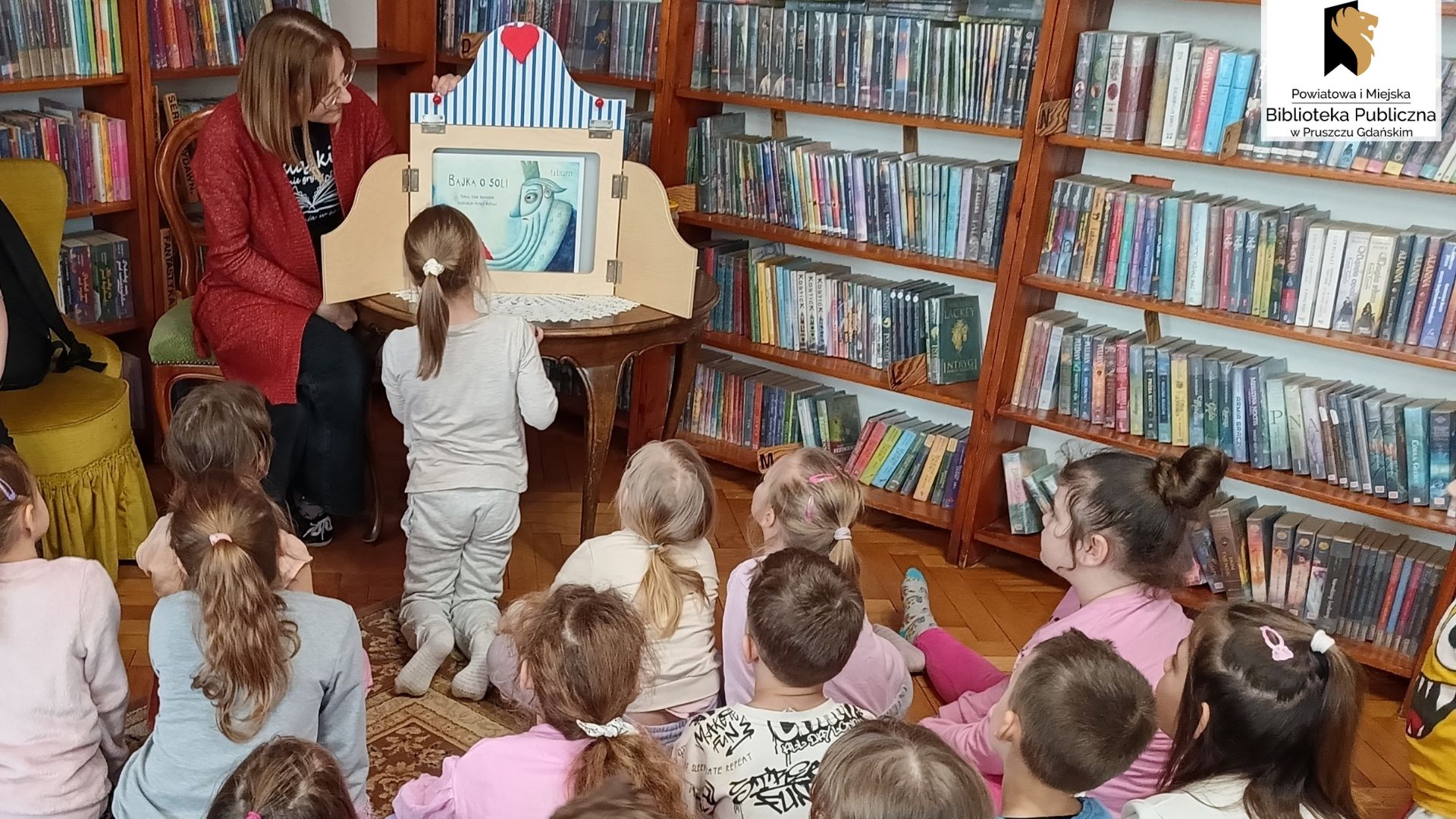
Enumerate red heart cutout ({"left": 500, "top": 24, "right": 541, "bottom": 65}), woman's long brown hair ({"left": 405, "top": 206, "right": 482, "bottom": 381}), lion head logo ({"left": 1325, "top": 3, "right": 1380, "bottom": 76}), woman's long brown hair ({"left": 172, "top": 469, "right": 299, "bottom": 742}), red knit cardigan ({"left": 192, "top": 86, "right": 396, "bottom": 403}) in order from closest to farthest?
woman's long brown hair ({"left": 172, "top": 469, "right": 299, "bottom": 742}) < woman's long brown hair ({"left": 405, "top": 206, "right": 482, "bottom": 381}) < lion head logo ({"left": 1325, "top": 3, "right": 1380, "bottom": 76}) < red heart cutout ({"left": 500, "top": 24, "right": 541, "bottom": 65}) < red knit cardigan ({"left": 192, "top": 86, "right": 396, "bottom": 403})

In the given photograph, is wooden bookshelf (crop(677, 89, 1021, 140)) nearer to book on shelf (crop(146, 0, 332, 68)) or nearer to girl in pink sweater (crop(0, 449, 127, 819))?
book on shelf (crop(146, 0, 332, 68))

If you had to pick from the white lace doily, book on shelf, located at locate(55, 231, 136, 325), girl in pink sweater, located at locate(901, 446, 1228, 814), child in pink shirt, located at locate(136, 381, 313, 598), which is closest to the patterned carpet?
child in pink shirt, located at locate(136, 381, 313, 598)

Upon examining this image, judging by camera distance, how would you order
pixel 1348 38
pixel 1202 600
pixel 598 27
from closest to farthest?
pixel 1348 38 → pixel 1202 600 → pixel 598 27

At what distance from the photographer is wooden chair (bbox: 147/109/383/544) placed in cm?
319

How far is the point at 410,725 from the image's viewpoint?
2.57 metres

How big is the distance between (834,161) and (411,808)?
204 cm

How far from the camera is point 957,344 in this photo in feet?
11.3

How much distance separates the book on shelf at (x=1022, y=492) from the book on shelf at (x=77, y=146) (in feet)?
7.49

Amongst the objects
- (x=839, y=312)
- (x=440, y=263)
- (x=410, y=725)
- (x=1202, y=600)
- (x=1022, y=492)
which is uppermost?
(x=440, y=263)

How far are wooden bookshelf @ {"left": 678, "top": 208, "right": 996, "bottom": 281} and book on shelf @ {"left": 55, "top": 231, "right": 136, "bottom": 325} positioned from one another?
1418 mm

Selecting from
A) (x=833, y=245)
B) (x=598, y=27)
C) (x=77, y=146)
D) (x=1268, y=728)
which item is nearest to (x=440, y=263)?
(x=833, y=245)

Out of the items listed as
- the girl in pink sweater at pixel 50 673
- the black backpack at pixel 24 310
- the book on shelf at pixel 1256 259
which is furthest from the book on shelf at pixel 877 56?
the girl in pink sweater at pixel 50 673

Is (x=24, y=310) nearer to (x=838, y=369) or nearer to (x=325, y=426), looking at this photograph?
(x=325, y=426)

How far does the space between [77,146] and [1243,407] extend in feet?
9.10
